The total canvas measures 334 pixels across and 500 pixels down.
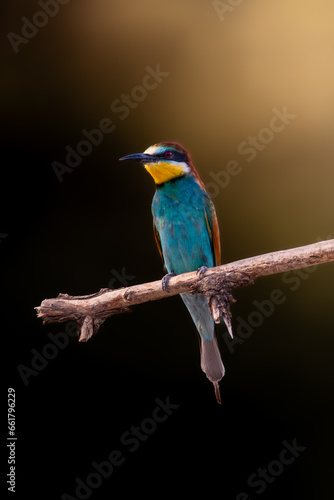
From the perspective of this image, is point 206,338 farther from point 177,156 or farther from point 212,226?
point 177,156

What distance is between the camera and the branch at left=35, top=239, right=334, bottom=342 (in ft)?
8.34

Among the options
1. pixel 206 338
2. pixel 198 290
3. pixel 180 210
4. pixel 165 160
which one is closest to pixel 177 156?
pixel 165 160

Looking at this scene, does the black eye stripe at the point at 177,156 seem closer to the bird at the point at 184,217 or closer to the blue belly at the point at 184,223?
the bird at the point at 184,217

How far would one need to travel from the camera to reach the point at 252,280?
2682mm

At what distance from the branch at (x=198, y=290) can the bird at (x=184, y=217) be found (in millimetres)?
561

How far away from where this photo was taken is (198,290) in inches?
114

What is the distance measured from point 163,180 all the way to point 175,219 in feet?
0.89

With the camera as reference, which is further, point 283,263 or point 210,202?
point 210,202

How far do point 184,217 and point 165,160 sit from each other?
1.27 feet

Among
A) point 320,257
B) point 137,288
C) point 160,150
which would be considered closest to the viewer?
point 320,257

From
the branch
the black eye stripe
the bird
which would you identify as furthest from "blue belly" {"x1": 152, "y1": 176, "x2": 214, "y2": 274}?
the branch

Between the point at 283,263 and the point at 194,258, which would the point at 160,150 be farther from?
the point at 283,263

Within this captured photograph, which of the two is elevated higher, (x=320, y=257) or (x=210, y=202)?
(x=210, y=202)

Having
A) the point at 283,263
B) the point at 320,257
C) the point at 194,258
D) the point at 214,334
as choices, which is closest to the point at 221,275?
the point at 283,263
